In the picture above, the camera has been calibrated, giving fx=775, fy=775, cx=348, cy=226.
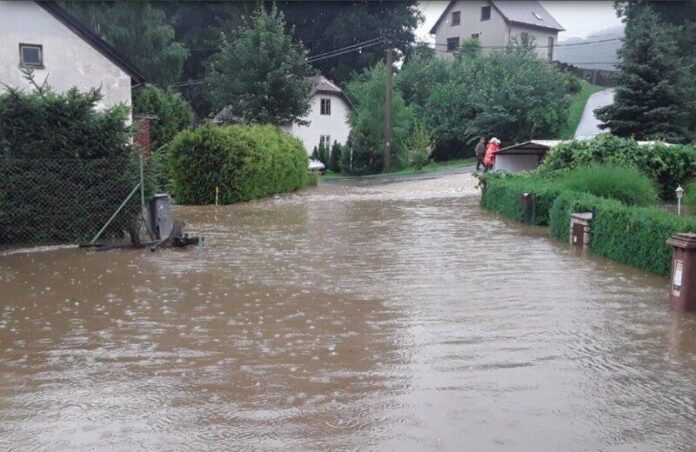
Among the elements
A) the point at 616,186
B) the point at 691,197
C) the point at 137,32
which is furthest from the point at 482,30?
the point at 616,186

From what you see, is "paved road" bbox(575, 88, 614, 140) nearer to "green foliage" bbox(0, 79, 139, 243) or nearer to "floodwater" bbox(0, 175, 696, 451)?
"green foliage" bbox(0, 79, 139, 243)

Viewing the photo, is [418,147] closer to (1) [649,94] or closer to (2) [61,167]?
(1) [649,94]

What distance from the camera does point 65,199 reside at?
1393 centimetres

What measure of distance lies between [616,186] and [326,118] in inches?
1465

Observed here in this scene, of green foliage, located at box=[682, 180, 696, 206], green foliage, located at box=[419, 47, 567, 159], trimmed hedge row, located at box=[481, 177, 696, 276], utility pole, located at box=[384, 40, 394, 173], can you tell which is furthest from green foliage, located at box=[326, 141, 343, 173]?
trimmed hedge row, located at box=[481, 177, 696, 276]

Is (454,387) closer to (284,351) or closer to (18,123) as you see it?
(284,351)

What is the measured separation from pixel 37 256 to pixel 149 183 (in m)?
2.63

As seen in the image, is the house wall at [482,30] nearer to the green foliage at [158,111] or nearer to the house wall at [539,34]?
the house wall at [539,34]

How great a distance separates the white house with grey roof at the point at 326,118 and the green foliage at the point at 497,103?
5.99 meters

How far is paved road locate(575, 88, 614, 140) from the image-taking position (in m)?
45.0

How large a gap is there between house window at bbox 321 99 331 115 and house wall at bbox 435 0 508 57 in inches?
594

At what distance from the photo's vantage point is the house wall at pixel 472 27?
198 ft

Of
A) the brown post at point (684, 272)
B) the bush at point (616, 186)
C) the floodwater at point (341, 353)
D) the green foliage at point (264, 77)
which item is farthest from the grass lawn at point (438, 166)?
the brown post at point (684, 272)

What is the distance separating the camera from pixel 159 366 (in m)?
6.70
